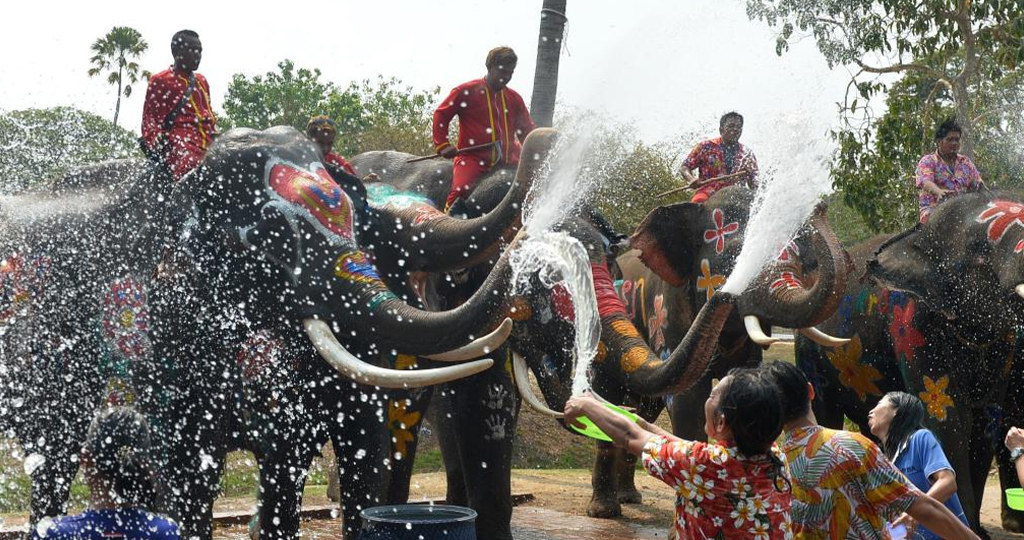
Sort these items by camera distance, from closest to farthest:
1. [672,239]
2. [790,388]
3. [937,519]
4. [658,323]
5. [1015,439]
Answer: [790,388]
[937,519]
[1015,439]
[672,239]
[658,323]

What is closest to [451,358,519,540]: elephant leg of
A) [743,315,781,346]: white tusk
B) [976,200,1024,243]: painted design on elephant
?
[743,315,781,346]: white tusk

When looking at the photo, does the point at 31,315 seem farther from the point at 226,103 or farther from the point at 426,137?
the point at 226,103

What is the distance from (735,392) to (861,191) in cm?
1352

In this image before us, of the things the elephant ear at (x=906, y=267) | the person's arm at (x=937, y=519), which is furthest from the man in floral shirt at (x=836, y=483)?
the elephant ear at (x=906, y=267)

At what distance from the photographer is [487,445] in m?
6.81

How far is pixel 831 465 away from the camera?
3887mm

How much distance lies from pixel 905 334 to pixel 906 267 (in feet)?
1.55

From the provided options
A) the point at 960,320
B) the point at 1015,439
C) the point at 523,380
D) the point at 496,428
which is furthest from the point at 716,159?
the point at 1015,439

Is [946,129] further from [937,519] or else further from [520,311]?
[937,519]

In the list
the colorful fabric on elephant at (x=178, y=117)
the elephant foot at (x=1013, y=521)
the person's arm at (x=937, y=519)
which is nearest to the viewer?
the person's arm at (x=937, y=519)

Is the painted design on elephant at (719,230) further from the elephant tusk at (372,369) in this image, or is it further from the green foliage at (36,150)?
the green foliage at (36,150)

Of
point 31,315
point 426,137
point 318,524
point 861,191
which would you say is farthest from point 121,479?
point 426,137

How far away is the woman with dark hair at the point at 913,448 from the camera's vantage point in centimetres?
504

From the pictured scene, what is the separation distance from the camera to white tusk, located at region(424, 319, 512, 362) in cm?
490
